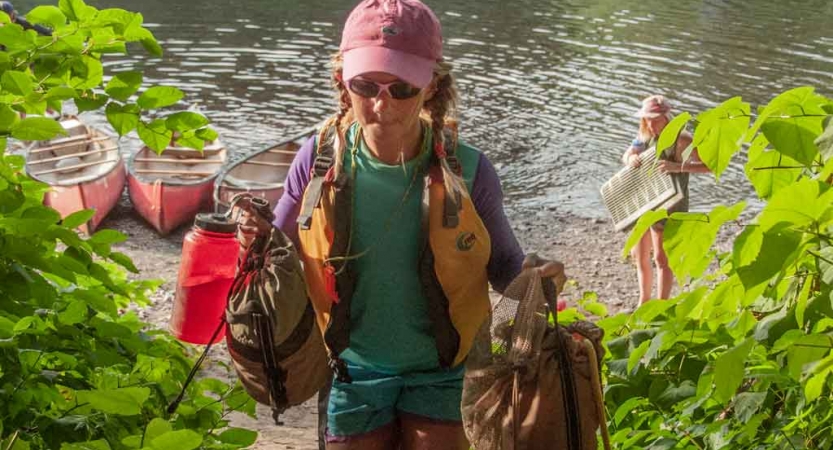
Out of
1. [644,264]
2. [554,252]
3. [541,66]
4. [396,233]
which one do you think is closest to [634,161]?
[644,264]

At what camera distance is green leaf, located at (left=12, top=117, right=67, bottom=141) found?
9.58 feet

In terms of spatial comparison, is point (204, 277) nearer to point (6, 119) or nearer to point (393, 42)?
point (6, 119)

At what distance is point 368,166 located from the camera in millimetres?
3367

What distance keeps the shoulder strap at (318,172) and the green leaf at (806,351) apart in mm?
1354

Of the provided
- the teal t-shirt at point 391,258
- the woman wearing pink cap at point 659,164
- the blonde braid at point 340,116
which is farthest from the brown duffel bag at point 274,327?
the woman wearing pink cap at point 659,164

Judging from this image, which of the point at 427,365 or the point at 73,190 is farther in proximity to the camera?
the point at 73,190

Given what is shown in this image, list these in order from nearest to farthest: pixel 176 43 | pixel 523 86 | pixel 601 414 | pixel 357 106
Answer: pixel 601 414
pixel 357 106
pixel 523 86
pixel 176 43

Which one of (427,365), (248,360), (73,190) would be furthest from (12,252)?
(73,190)

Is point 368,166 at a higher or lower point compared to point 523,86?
higher

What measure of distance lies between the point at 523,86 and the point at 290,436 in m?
13.8

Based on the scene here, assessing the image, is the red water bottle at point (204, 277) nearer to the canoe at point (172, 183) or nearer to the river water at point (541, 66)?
the canoe at point (172, 183)

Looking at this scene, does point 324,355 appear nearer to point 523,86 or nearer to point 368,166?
point 368,166

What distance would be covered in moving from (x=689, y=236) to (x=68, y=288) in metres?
1.84

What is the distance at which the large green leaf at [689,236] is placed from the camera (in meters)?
2.41
